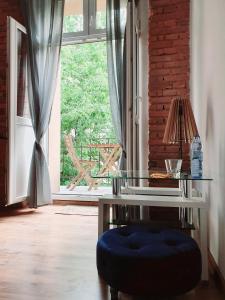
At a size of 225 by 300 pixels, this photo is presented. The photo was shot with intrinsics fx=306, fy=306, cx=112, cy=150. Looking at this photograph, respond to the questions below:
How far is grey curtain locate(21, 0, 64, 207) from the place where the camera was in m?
3.86

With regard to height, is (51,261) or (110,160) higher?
(110,160)

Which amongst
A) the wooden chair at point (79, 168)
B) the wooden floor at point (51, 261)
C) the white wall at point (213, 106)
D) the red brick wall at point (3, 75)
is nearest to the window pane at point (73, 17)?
the red brick wall at point (3, 75)

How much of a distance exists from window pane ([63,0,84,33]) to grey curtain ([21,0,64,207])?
382mm

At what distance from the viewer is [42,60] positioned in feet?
12.8

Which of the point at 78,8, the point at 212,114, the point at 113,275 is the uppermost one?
the point at 78,8

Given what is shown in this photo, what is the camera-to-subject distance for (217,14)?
1896mm

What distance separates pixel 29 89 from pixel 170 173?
2.42m

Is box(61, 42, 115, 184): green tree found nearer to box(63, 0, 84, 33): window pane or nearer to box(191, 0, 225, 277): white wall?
box(63, 0, 84, 33): window pane

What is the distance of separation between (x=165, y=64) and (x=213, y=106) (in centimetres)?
145

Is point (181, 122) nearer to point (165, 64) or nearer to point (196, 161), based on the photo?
point (196, 161)

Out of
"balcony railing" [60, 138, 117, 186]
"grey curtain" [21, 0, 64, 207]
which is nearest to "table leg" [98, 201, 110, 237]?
"grey curtain" [21, 0, 64, 207]

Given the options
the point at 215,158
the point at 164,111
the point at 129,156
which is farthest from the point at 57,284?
the point at 164,111

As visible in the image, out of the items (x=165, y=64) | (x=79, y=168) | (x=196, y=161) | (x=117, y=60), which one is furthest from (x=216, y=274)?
(x=79, y=168)

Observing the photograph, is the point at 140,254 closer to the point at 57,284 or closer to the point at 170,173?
the point at 57,284
